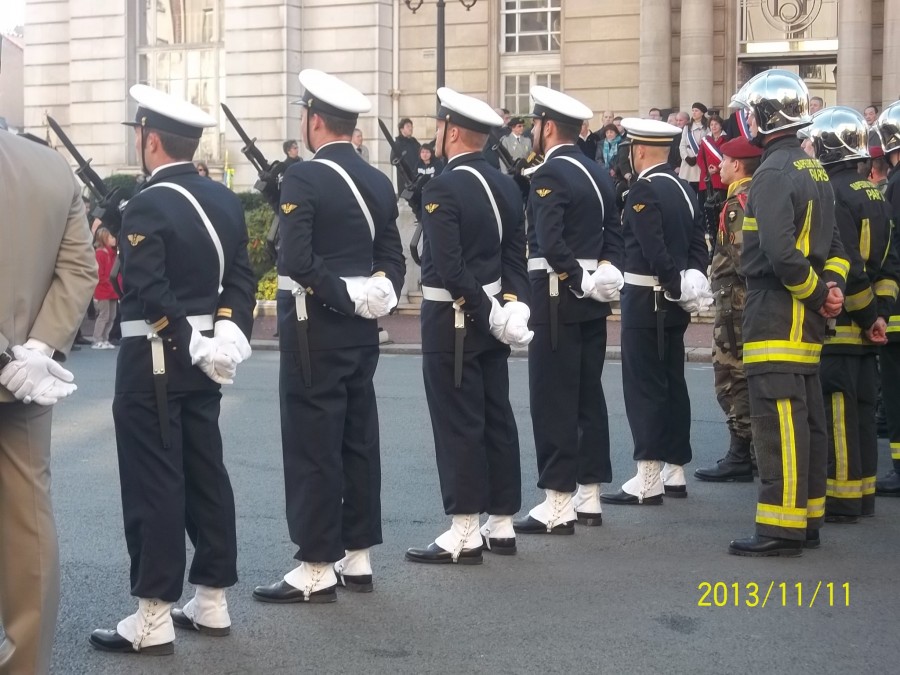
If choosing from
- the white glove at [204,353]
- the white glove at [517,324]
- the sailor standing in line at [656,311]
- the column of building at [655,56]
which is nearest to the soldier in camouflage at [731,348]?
the sailor standing in line at [656,311]

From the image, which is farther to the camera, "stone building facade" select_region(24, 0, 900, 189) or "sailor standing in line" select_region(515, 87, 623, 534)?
"stone building facade" select_region(24, 0, 900, 189)

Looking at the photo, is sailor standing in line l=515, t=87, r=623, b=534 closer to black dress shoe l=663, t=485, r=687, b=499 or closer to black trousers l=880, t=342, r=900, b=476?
black dress shoe l=663, t=485, r=687, b=499

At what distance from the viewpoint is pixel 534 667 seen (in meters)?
5.20

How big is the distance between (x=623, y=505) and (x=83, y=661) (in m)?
3.74

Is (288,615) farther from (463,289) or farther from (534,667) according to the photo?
(463,289)

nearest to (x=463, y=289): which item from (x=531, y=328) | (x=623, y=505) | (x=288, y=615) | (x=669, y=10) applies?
(x=531, y=328)

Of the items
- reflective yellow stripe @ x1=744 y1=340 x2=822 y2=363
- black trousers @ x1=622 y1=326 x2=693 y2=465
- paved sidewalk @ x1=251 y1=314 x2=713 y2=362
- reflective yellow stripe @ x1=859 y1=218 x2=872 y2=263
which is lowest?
paved sidewalk @ x1=251 y1=314 x2=713 y2=362

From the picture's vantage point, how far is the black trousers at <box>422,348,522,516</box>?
682 centimetres

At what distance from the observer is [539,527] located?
24.5ft

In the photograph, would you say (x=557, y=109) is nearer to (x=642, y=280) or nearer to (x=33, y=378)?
(x=642, y=280)

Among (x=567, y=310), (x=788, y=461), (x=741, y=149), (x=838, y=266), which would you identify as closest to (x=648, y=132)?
(x=741, y=149)

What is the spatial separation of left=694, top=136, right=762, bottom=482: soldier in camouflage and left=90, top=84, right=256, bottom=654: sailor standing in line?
13.6 ft

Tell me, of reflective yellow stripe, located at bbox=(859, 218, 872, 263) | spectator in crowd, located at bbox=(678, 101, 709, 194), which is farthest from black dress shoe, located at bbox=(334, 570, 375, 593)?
spectator in crowd, located at bbox=(678, 101, 709, 194)
